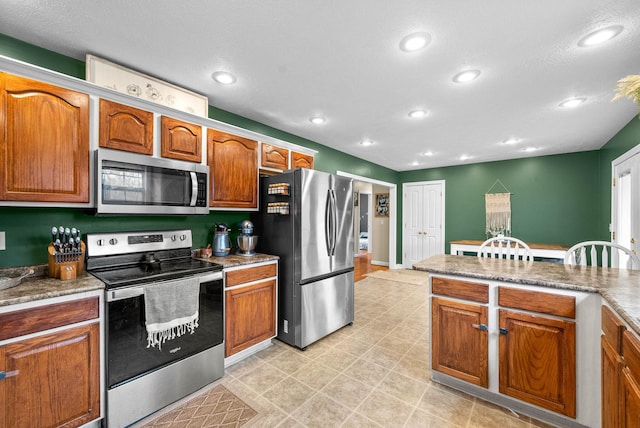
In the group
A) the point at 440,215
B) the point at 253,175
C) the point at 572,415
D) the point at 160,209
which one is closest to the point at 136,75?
the point at 160,209

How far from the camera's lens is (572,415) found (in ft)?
5.40

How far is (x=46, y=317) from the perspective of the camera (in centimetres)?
144

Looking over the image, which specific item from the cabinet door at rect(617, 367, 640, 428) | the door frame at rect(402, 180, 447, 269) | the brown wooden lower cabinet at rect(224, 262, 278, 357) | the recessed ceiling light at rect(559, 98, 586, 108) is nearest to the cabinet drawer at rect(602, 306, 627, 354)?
the cabinet door at rect(617, 367, 640, 428)

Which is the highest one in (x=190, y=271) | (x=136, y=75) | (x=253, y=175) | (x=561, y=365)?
(x=136, y=75)

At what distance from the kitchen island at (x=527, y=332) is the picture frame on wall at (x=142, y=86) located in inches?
95.4

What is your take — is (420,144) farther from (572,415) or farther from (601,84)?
(572,415)

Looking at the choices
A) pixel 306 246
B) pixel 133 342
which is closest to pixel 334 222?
pixel 306 246

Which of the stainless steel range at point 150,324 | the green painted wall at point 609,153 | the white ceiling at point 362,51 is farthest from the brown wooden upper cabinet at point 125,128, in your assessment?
the green painted wall at point 609,153

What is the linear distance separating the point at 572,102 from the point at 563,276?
1984 millimetres

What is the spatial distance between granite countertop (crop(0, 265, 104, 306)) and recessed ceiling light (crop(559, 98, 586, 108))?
4.17 metres

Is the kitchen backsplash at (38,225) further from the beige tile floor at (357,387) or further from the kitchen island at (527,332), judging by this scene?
the kitchen island at (527,332)

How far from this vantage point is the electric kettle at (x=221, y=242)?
2.69 metres

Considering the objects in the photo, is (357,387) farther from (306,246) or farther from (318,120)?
(318,120)

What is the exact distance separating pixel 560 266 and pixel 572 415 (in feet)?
3.29
